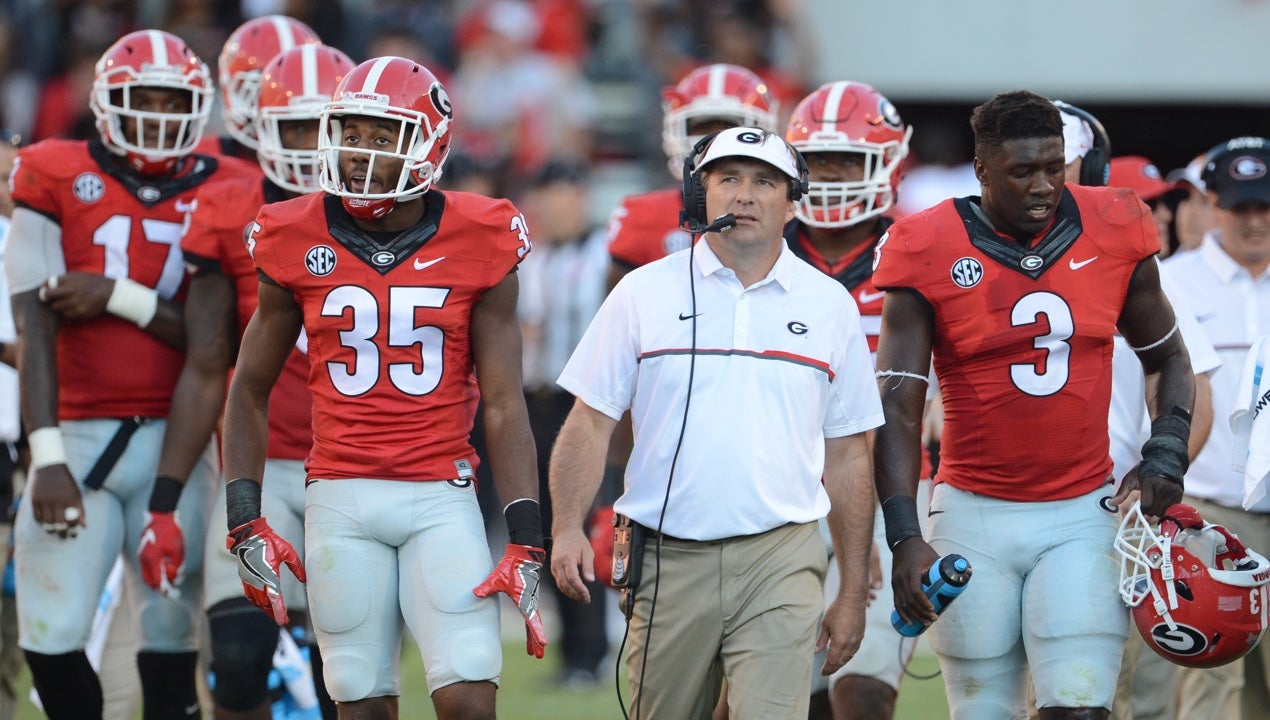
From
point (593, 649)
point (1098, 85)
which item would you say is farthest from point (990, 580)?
point (1098, 85)

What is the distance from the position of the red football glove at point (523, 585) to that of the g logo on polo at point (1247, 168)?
2992 mm

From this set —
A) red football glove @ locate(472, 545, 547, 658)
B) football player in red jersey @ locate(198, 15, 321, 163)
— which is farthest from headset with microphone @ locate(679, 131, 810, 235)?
football player in red jersey @ locate(198, 15, 321, 163)

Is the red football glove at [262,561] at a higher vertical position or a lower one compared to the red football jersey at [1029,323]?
lower

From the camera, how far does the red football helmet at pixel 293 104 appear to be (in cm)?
570

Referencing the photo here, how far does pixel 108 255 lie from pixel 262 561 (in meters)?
1.66

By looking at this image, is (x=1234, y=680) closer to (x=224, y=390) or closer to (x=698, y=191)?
(x=698, y=191)

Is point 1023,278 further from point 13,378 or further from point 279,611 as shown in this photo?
point 13,378

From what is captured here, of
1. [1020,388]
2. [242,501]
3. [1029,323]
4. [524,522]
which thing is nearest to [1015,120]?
[1029,323]

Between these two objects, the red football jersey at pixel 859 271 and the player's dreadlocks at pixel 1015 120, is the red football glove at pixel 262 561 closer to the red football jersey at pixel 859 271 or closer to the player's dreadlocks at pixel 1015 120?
the red football jersey at pixel 859 271

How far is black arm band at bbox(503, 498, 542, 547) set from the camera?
465 centimetres

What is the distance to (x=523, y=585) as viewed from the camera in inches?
180

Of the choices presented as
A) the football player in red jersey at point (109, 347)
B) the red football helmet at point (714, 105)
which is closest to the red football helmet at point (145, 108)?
the football player in red jersey at point (109, 347)

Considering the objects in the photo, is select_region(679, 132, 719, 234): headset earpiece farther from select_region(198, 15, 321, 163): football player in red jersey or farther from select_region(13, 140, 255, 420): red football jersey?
select_region(198, 15, 321, 163): football player in red jersey

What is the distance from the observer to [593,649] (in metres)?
8.49
